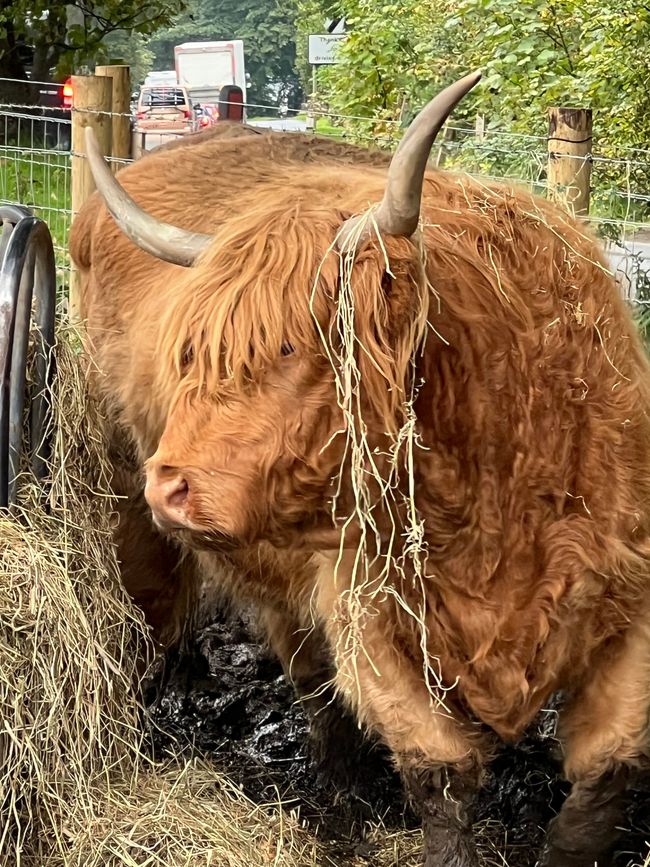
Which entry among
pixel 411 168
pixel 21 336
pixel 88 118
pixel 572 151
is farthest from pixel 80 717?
pixel 88 118

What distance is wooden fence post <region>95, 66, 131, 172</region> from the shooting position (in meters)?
6.28

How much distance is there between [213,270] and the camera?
2.52m

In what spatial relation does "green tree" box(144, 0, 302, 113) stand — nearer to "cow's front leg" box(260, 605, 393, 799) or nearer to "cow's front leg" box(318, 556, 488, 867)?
"cow's front leg" box(260, 605, 393, 799)

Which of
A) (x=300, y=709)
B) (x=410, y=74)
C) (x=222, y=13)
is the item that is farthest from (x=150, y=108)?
(x=222, y=13)

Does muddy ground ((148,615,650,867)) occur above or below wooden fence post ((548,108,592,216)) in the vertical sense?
below

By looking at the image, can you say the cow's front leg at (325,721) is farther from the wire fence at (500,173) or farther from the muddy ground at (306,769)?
the wire fence at (500,173)

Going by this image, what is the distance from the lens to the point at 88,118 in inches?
243

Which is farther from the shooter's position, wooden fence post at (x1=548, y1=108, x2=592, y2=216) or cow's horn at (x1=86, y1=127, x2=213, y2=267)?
wooden fence post at (x1=548, y1=108, x2=592, y2=216)

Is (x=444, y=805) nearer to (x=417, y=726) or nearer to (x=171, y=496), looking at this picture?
(x=417, y=726)

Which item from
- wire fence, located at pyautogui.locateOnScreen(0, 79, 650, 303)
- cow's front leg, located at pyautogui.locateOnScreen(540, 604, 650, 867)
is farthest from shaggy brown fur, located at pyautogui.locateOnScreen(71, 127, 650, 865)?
wire fence, located at pyautogui.locateOnScreen(0, 79, 650, 303)

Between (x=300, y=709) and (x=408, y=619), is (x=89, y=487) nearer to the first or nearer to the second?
(x=408, y=619)

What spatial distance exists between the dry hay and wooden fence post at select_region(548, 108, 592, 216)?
2502mm

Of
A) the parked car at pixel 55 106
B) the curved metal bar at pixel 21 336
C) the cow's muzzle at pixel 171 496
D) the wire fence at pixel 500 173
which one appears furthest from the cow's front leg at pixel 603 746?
the parked car at pixel 55 106

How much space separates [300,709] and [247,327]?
2378mm
